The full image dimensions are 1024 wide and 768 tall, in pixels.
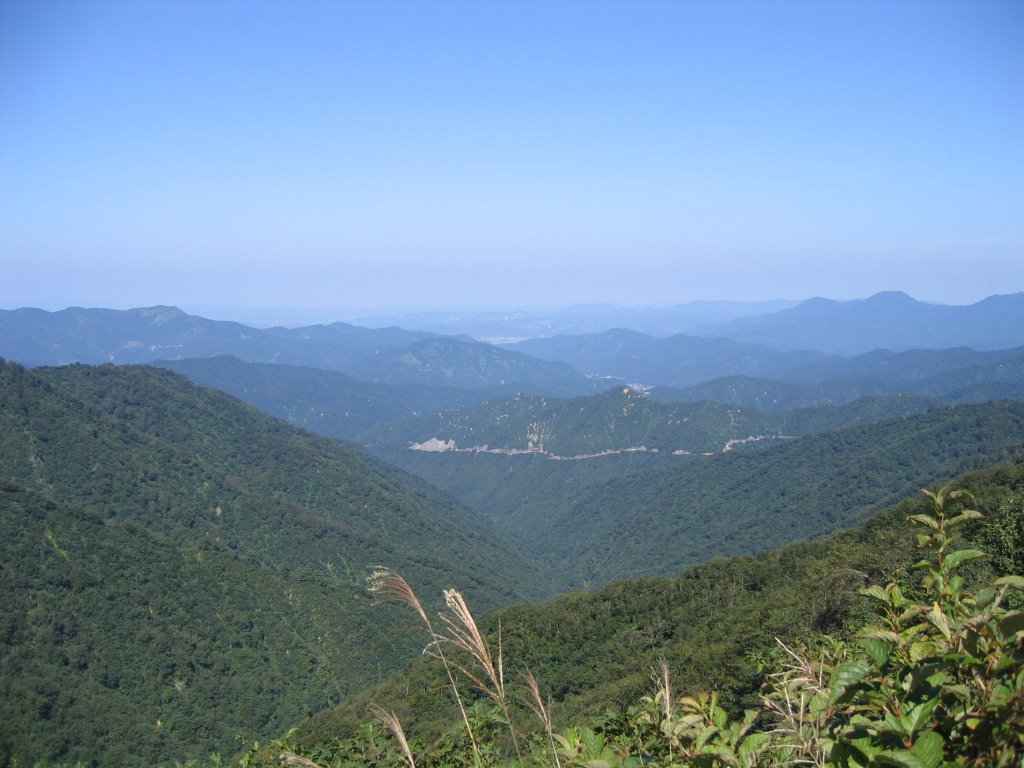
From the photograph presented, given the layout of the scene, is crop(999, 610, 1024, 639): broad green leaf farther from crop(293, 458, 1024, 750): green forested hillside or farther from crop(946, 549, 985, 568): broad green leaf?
crop(293, 458, 1024, 750): green forested hillside

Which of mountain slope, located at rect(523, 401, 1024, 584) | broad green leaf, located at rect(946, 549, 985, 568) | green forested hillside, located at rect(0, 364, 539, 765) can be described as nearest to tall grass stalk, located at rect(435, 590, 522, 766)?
broad green leaf, located at rect(946, 549, 985, 568)

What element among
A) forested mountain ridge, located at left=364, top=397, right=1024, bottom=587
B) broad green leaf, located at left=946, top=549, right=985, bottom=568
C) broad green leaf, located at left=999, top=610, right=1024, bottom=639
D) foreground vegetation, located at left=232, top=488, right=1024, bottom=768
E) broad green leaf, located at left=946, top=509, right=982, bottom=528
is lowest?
forested mountain ridge, located at left=364, top=397, right=1024, bottom=587

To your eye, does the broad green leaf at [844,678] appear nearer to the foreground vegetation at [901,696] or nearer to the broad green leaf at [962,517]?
the foreground vegetation at [901,696]

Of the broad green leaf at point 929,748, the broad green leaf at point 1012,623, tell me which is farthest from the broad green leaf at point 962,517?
the broad green leaf at point 929,748

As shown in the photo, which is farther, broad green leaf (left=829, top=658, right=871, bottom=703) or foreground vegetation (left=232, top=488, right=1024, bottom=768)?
broad green leaf (left=829, top=658, right=871, bottom=703)

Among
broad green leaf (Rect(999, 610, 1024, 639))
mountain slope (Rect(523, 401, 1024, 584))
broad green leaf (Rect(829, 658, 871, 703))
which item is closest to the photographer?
broad green leaf (Rect(999, 610, 1024, 639))

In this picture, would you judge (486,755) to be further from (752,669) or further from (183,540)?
(183,540)

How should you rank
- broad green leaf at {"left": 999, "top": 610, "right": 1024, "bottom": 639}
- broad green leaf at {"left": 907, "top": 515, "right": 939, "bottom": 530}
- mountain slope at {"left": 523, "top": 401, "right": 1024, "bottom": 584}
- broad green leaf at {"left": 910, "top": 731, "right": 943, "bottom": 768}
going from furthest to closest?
mountain slope at {"left": 523, "top": 401, "right": 1024, "bottom": 584}
broad green leaf at {"left": 907, "top": 515, "right": 939, "bottom": 530}
broad green leaf at {"left": 999, "top": 610, "right": 1024, "bottom": 639}
broad green leaf at {"left": 910, "top": 731, "right": 943, "bottom": 768}
